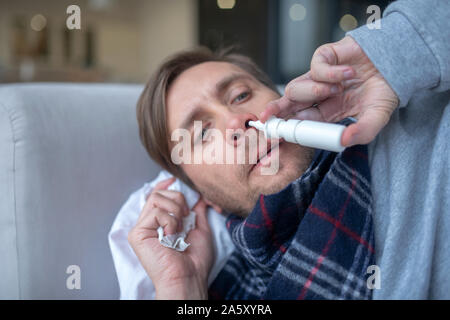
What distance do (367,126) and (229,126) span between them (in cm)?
23

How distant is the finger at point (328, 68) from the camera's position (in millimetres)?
520

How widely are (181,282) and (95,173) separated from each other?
306mm

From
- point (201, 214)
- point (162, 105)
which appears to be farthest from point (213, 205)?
point (162, 105)

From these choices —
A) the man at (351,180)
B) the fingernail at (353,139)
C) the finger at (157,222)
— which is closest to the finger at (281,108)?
the man at (351,180)

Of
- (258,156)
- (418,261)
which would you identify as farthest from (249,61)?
(418,261)

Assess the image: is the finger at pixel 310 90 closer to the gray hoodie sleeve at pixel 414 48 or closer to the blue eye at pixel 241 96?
the gray hoodie sleeve at pixel 414 48

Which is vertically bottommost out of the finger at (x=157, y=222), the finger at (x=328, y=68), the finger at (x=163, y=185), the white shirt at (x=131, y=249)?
the white shirt at (x=131, y=249)

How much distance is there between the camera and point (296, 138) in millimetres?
498

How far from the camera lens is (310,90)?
56 centimetres

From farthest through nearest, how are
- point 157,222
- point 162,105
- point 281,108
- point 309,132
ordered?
point 162,105
point 157,222
point 281,108
point 309,132

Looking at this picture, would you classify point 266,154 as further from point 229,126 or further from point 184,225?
point 184,225

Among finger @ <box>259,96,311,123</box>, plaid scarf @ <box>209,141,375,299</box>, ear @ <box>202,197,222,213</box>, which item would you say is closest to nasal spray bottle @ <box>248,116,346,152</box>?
finger @ <box>259,96,311,123</box>

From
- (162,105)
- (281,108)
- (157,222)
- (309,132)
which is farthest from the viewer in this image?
(162,105)
